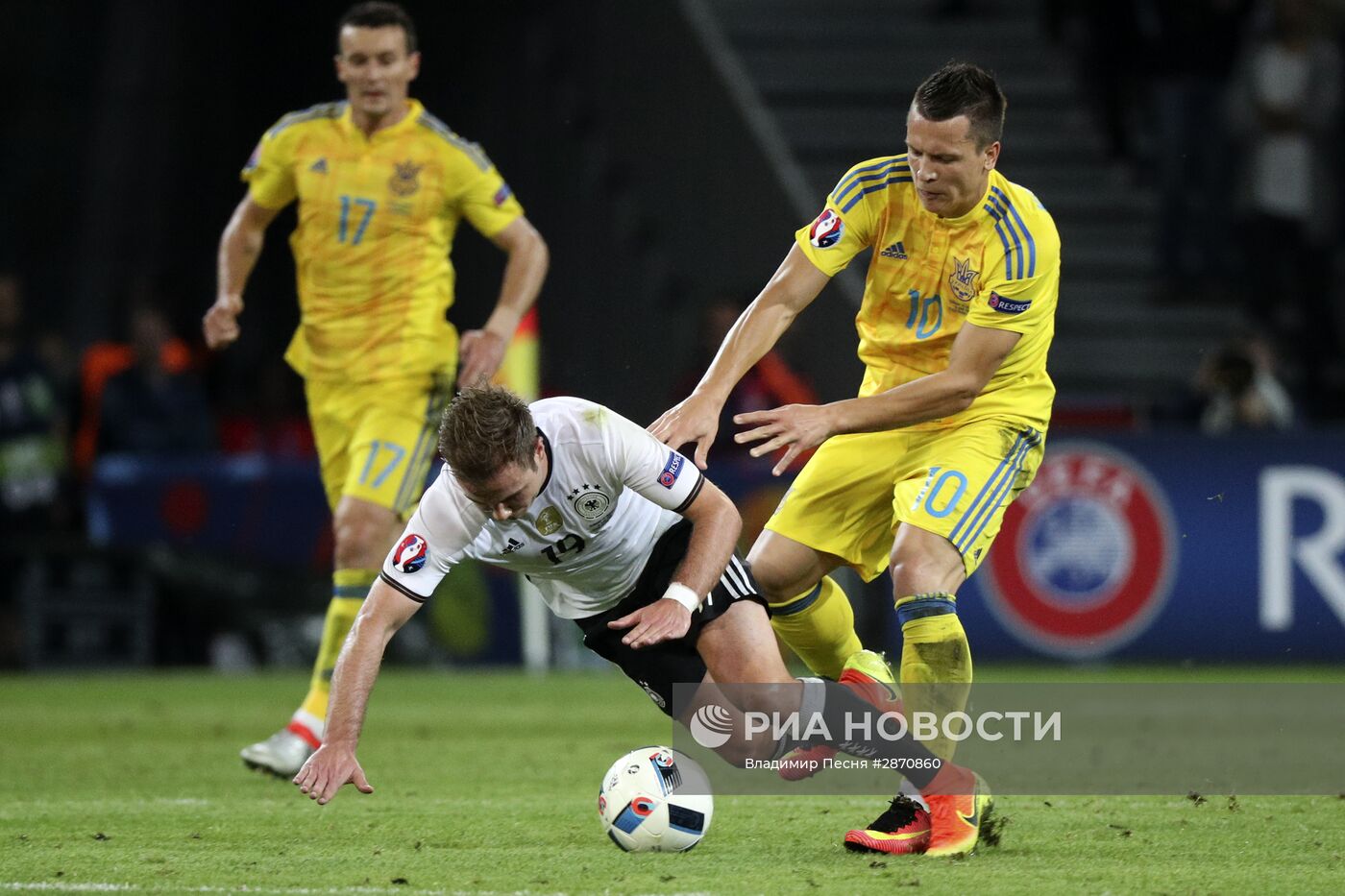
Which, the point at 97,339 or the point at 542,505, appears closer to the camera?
the point at 542,505

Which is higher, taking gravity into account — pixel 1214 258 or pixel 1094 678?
pixel 1214 258

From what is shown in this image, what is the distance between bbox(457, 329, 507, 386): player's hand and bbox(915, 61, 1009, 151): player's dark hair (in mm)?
2392

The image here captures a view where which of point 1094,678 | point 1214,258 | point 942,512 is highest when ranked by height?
point 942,512

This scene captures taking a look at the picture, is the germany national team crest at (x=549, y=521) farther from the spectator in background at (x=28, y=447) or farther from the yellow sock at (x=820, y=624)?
the spectator in background at (x=28, y=447)

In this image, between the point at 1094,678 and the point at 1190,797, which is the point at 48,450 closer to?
the point at 1094,678

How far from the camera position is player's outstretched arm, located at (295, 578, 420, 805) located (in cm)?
538

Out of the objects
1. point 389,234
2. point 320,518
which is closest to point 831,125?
point 320,518

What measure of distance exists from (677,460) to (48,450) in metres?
8.49

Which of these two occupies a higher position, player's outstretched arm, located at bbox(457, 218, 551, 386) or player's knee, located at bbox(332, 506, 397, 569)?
player's outstretched arm, located at bbox(457, 218, 551, 386)

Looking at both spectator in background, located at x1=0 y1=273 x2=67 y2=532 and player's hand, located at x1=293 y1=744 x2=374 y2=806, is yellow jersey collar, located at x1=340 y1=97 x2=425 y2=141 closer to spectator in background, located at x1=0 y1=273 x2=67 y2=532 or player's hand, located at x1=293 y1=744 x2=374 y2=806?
player's hand, located at x1=293 y1=744 x2=374 y2=806

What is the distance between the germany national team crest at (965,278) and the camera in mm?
6262

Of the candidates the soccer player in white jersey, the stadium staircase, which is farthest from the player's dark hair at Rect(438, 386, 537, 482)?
the stadium staircase

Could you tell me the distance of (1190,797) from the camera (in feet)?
23.5

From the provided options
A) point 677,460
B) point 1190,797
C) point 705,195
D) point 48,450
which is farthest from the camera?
point 705,195
